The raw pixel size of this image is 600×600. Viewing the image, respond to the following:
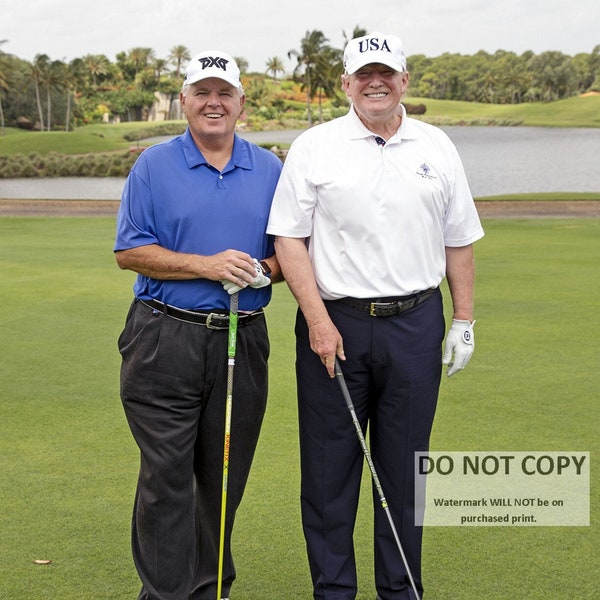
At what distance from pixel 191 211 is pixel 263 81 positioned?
80.4 m

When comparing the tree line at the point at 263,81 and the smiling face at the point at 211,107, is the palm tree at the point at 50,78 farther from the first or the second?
the smiling face at the point at 211,107

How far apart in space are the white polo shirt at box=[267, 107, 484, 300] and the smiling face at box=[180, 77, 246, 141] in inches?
9.5

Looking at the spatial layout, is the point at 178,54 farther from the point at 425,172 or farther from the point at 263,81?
the point at 425,172

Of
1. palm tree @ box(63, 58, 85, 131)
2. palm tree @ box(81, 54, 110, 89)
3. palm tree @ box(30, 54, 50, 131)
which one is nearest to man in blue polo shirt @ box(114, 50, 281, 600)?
palm tree @ box(30, 54, 50, 131)

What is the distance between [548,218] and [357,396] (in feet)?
55.0

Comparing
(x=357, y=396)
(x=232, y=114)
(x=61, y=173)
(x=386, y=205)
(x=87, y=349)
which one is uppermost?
(x=232, y=114)

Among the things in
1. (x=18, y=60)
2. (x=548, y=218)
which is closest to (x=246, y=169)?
(x=548, y=218)

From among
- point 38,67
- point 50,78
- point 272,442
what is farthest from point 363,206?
point 38,67

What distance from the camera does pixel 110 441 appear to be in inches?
207

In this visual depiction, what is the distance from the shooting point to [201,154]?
3.38 metres

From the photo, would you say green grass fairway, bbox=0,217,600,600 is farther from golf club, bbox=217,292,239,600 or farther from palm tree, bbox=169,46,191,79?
palm tree, bbox=169,46,191,79

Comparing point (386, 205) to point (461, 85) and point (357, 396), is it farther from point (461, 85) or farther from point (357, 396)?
point (461, 85)

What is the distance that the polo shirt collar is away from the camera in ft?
11.0

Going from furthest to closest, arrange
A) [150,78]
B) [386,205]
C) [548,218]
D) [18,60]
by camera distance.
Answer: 1. [150,78]
2. [18,60]
3. [548,218]
4. [386,205]
